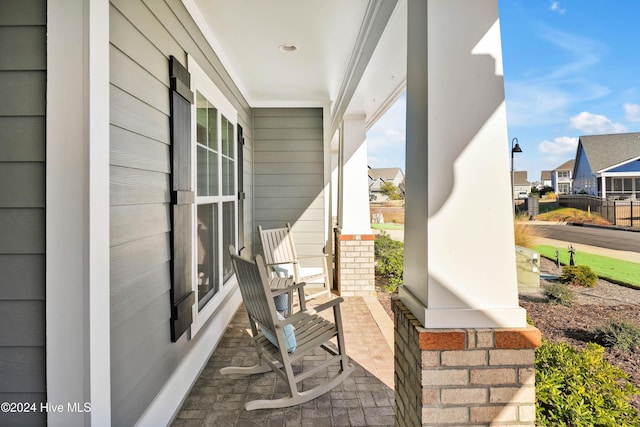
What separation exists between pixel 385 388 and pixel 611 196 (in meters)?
1.76

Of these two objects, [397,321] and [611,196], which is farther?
[611,196]

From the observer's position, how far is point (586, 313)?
3072mm

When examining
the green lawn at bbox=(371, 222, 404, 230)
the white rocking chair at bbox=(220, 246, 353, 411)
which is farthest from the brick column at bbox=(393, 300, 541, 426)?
the green lawn at bbox=(371, 222, 404, 230)

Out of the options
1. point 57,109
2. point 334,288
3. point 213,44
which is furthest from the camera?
point 334,288

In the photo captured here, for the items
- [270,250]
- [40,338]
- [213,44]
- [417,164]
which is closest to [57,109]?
[40,338]

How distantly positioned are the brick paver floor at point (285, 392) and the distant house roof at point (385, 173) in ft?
65.7

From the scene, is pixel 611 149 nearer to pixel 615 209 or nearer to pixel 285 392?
pixel 615 209

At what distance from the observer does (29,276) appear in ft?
4.26

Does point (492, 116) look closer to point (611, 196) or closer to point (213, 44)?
point (611, 196)

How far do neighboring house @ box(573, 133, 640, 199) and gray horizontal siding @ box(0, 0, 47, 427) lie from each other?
8.67 ft

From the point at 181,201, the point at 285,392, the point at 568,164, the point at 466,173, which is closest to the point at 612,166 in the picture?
the point at 568,164

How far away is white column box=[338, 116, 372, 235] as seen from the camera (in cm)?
→ 477

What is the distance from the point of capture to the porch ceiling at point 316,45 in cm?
258

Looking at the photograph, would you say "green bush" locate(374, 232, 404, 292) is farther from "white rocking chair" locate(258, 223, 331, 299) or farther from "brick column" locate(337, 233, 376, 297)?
"white rocking chair" locate(258, 223, 331, 299)
